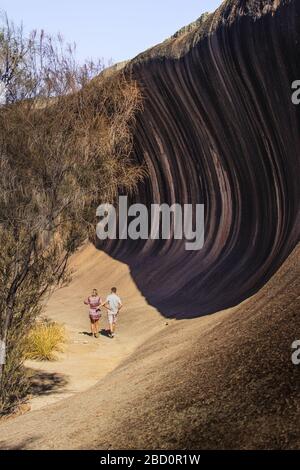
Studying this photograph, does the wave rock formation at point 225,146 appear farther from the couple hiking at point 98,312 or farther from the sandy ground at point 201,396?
the sandy ground at point 201,396

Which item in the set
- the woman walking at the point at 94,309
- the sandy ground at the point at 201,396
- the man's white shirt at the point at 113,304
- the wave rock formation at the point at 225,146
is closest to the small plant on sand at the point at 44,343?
the woman walking at the point at 94,309

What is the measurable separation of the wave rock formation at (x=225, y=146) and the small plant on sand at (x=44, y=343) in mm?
3207

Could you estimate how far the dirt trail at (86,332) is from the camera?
13664 mm

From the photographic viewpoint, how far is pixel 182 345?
1166 centimetres

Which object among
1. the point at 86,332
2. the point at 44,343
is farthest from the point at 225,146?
the point at 44,343

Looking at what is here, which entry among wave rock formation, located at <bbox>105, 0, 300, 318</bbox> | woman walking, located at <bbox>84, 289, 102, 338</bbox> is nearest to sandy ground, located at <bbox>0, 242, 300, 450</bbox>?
woman walking, located at <bbox>84, 289, 102, 338</bbox>

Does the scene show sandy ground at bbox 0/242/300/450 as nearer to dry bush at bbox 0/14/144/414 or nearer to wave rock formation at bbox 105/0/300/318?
dry bush at bbox 0/14/144/414

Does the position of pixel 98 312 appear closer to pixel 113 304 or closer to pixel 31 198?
pixel 113 304

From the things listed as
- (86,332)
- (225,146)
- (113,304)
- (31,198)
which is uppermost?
(225,146)

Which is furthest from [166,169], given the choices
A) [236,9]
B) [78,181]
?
[78,181]

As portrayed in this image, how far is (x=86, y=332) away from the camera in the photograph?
18.4m

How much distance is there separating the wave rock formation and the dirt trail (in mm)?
723

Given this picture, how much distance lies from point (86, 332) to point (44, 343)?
9.53 feet

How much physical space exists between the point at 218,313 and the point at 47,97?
5877 millimetres
